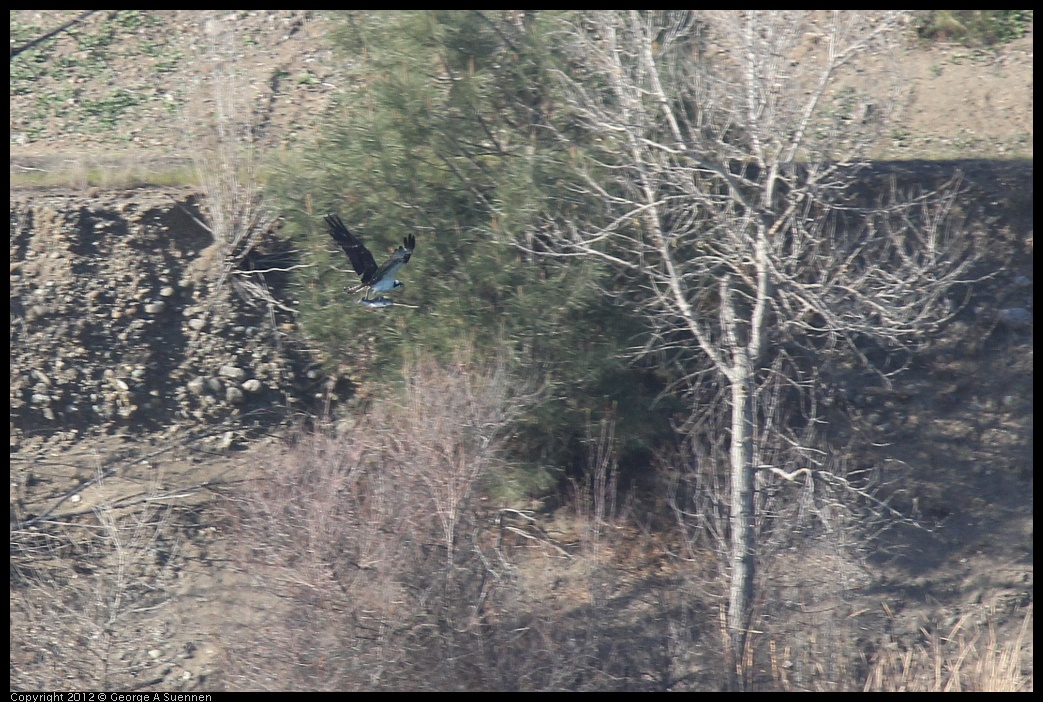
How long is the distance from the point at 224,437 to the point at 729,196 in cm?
642

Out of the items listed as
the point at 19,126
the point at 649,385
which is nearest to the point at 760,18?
the point at 649,385

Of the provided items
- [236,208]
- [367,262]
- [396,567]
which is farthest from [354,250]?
[236,208]

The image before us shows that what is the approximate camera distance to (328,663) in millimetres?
8578

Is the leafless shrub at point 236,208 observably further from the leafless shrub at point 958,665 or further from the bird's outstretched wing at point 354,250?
the leafless shrub at point 958,665

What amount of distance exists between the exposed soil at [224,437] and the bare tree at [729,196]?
1.58 meters

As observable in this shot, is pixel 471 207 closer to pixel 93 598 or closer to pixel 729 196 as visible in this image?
pixel 729 196

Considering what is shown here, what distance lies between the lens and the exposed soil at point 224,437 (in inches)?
379

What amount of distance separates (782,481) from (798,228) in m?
3.02

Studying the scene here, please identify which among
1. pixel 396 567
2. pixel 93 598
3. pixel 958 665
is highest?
pixel 396 567

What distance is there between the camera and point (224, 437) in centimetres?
1128

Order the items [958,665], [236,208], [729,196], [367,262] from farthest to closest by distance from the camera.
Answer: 1. [236,208]
2. [958,665]
3. [729,196]
4. [367,262]

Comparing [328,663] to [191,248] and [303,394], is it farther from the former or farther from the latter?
[191,248]

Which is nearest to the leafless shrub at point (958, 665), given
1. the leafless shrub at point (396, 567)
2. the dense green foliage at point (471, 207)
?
the leafless shrub at point (396, 567)

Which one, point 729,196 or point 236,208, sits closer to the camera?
point 729,196
